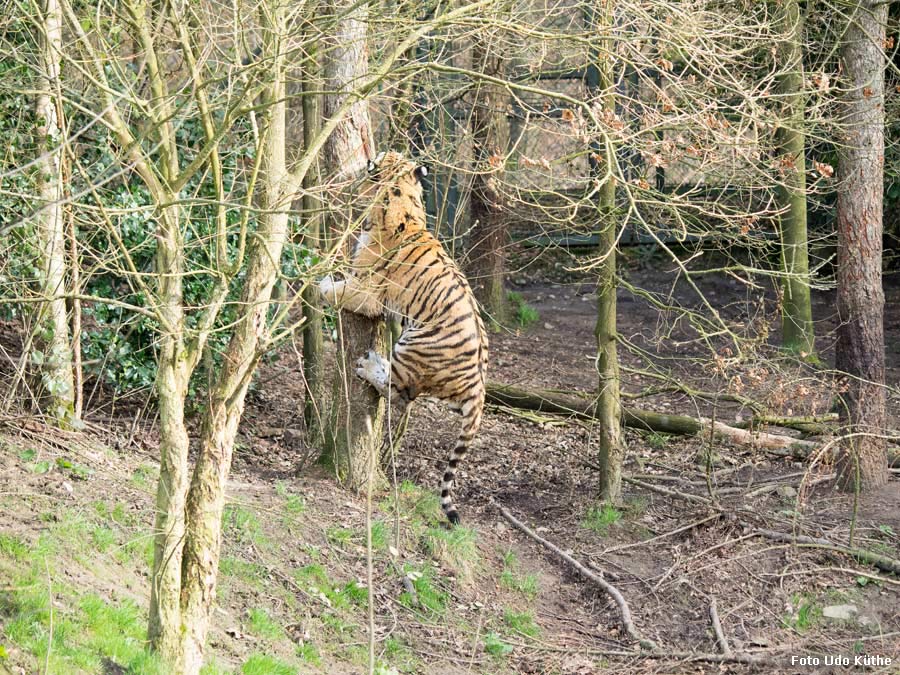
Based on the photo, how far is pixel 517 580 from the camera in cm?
784

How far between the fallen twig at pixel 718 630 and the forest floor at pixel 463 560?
5 centimetres

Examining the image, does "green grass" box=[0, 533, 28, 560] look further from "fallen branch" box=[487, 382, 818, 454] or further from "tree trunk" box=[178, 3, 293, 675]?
"fallen branch" box=[487, 382, 818, 454]

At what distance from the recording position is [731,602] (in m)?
7.64

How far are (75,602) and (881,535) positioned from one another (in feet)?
20.6

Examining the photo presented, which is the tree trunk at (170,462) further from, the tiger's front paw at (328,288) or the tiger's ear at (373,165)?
the tiger's front paw at (328,288)

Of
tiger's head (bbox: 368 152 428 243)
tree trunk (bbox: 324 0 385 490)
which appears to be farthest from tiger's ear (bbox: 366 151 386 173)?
tiger's head (bbox: 368 152 428 243)

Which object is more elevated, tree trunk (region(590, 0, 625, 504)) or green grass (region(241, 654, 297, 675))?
tree trunk (region(590, 0, 625, 504))

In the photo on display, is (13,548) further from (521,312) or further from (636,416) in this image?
(521,312)

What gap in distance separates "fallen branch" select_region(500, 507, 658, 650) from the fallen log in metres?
1.21

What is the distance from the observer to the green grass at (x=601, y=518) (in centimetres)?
870

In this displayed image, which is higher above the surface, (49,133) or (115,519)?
(49,133)

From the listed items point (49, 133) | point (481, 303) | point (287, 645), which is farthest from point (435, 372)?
point (481, 303)

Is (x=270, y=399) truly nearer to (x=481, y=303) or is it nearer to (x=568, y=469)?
(x=568, y=469)

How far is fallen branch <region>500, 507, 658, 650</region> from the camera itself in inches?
284
